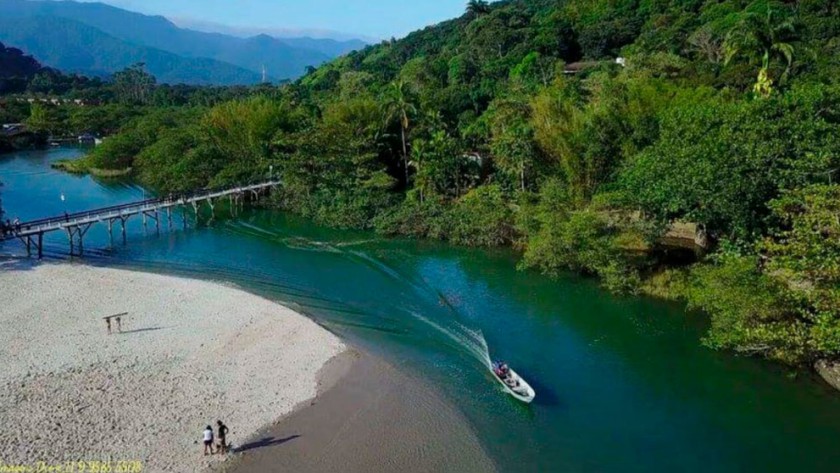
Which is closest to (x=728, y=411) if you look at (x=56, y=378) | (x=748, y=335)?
(x=748, y=335)

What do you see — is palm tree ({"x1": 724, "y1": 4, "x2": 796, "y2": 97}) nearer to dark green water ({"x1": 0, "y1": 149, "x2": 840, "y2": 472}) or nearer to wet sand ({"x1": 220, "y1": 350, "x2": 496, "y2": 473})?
dark green water ({"x1": 0, "y1": 149, "x2": 840, "y2": 472})

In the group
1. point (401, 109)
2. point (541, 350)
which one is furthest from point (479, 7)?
point (541, 350)

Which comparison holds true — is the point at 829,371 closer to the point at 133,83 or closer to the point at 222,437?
the point at 222,437

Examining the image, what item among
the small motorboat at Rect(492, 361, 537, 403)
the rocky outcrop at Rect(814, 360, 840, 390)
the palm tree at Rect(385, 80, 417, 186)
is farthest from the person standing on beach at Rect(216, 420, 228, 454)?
the palm tree at Rect(385, 80, 417, 186)

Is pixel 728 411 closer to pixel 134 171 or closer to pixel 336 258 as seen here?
pixel 336 258

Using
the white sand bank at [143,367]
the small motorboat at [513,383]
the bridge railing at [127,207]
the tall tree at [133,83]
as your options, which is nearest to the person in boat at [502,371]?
the small motorboat at [513,383]
